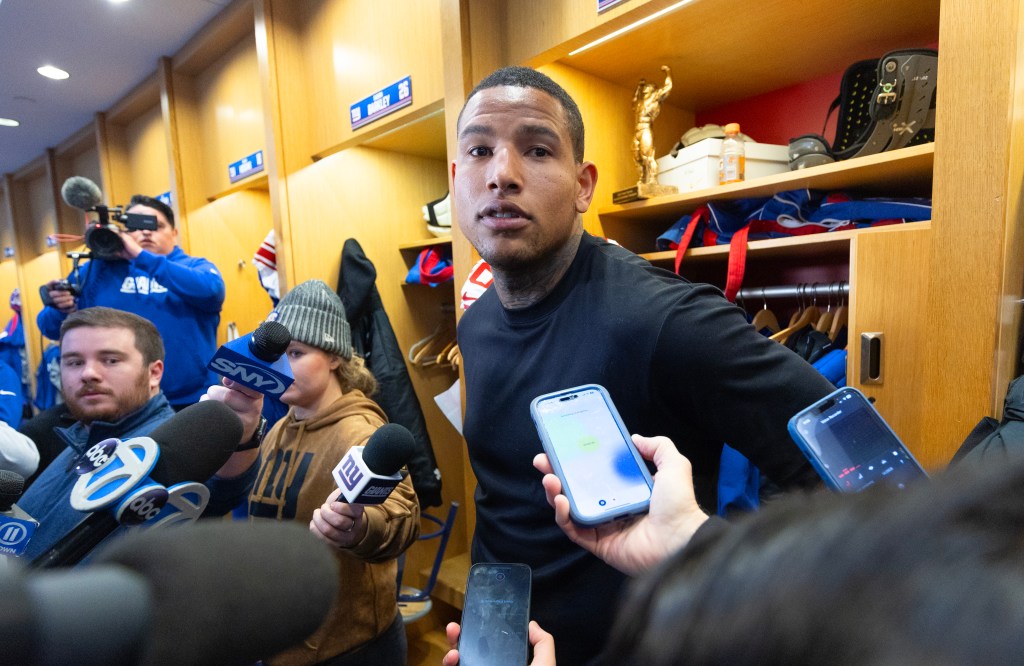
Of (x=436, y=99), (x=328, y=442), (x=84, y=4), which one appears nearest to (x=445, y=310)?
(x=436, y=99)

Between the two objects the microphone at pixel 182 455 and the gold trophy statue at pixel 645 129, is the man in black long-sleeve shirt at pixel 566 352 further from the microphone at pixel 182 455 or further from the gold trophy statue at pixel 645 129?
the gold trophy statue at pixel 645 129

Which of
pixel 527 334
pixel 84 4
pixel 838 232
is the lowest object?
pixel 527 334

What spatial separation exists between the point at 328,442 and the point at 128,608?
1148 mm

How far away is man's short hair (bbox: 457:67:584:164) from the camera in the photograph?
3.12 feet

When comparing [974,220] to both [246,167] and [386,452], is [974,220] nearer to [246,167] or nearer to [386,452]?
[386,452]

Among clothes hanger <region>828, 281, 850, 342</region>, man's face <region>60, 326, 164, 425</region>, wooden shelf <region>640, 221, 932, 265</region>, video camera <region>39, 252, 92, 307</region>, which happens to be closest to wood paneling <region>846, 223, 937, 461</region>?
wooden shelf <region>640, 221, 932, 265</region>

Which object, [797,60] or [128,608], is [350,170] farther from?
[128,608]

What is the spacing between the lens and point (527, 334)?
94 centimetres

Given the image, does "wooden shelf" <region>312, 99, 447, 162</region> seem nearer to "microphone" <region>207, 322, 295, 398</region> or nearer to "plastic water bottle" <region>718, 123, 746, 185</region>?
"plastic water bottle" <region>718, 123, 746, 185</region>

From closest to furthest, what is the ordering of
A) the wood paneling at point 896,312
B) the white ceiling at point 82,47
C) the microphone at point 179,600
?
the microphone at point 179,600 → the wood paneling at point 896,312 → the white ceiling at point 82,47

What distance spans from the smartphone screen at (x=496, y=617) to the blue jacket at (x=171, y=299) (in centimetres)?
182

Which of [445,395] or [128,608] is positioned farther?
[445,395]

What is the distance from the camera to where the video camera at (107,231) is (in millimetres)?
1875

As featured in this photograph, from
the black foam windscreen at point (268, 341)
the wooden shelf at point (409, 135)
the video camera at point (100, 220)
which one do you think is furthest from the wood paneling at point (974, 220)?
the video camera at point (100, 220)
